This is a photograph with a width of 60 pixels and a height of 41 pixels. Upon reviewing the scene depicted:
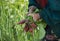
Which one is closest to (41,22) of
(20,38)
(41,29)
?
(41,29)

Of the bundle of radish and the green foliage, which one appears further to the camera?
the green foliage

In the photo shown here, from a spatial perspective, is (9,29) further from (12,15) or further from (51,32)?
(51,32)

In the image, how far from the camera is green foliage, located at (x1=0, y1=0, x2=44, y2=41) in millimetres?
2293

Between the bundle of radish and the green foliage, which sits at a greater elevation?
the bundle of radish

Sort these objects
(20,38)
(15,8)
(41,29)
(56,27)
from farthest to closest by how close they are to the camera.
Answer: (15,8) → (20,38) → (41,29) → (56,27)

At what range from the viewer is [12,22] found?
233 centimetres

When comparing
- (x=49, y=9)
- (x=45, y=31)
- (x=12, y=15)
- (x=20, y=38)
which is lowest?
(x=20, y=38)

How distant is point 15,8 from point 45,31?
1102mm

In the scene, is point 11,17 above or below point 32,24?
below

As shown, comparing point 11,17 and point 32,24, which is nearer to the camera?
point 32,24

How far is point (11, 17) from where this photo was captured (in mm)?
2330

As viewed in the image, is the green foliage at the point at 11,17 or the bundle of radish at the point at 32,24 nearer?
the bundle of radish at the point at 32,24

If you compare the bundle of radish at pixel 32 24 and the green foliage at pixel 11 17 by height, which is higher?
the bundle of radish at pixel 32 24

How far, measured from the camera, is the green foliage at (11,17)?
2.29 meters
